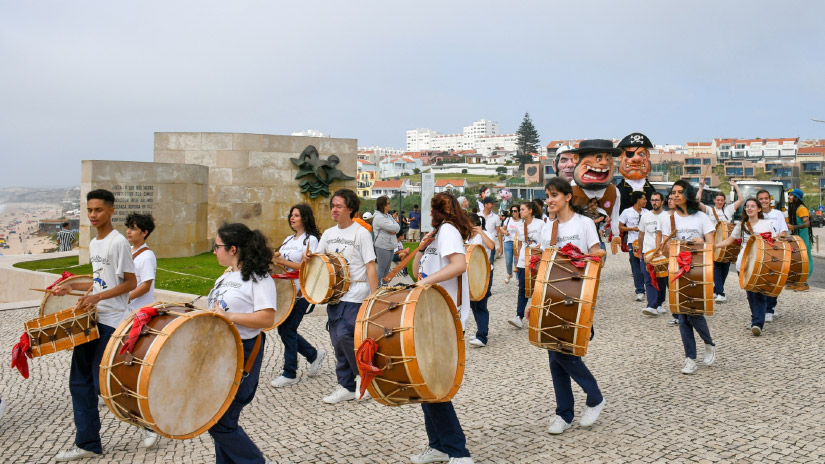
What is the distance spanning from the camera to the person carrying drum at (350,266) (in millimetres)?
6012

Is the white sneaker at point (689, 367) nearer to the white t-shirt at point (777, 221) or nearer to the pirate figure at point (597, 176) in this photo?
the white t-shirt at point (777, 221)

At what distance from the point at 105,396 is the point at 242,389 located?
0.76 meters

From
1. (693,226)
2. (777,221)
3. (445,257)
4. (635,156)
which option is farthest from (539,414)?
(635,156)

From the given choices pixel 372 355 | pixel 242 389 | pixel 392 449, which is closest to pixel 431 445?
pixel 392 449

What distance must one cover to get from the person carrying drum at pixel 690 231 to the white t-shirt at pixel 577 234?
2187 mm

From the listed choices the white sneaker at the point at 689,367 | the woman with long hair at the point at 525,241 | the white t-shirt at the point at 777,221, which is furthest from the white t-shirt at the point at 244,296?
the white t-shirt at the point at 777,221

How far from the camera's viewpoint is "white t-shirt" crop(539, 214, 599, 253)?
5.43 metres

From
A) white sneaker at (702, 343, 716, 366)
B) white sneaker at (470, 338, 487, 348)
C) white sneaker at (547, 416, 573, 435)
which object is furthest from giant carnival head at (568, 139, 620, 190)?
white sneaker at (547, 416, 573, 435)

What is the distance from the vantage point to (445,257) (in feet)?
16.6

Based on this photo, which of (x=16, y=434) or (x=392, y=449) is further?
(x=16, y=434)

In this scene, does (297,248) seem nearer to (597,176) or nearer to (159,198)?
(597,176)

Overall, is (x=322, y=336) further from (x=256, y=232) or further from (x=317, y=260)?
(x=256, y=232)

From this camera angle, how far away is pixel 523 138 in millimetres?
118500

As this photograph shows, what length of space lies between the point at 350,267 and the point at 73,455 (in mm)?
2572
